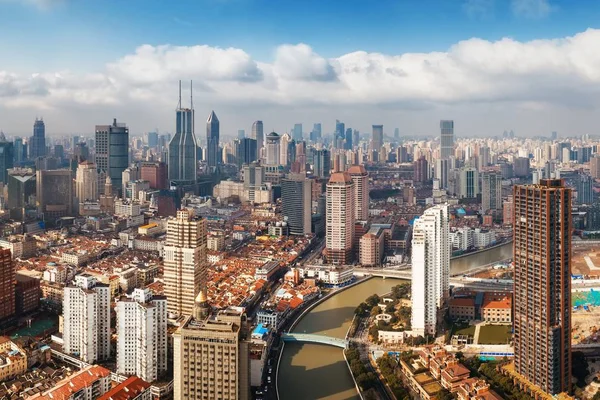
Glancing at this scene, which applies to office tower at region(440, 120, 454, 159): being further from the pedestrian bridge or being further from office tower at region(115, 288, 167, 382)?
office tower at region(115, 288, 167, 382)

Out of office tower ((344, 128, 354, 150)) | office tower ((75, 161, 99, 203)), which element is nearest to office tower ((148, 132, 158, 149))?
office tower ((344, 128, 354, 150))

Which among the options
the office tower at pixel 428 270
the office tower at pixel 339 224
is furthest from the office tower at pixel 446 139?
the office tower at pixel 428 270

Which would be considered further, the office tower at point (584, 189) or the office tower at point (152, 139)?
the office tower at point (152, 139)

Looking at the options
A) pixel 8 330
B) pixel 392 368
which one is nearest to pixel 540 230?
pixel 392 368

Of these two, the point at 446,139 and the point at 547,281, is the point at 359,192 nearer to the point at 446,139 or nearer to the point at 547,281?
the point at 547,281

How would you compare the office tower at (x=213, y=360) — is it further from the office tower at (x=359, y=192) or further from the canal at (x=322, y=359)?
the office tower at (x=359, y=192)

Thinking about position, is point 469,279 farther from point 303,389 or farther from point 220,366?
point 220,366
